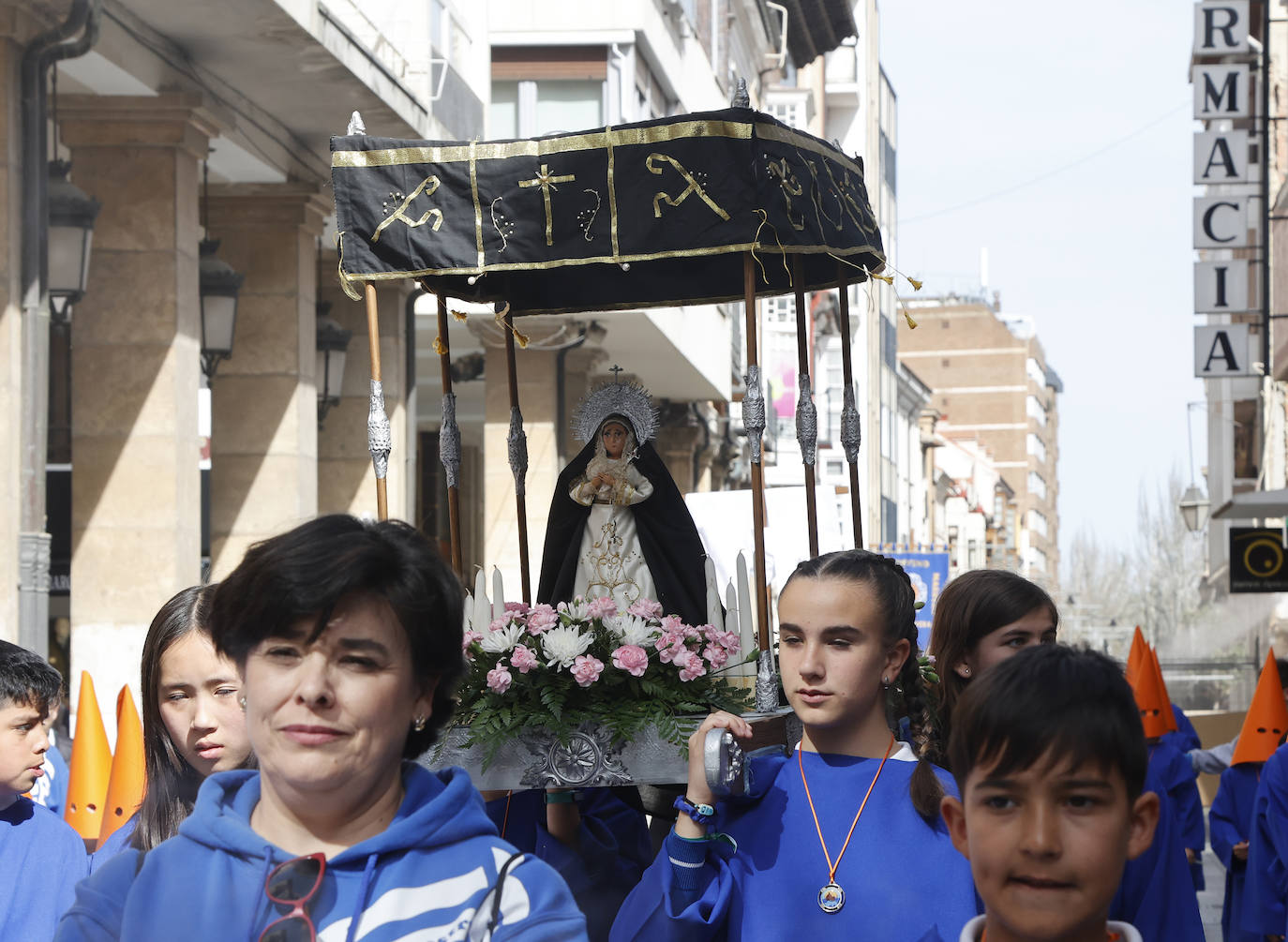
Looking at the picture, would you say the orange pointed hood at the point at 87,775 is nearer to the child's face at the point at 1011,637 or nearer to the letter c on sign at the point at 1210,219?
the child's face at the point at 1011,637

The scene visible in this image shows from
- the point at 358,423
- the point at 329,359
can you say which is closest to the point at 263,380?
the point at 329,359

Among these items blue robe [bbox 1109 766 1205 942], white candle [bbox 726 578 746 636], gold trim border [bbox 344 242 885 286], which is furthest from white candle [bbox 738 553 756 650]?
blue robe [bbox 1109 766 1205 942]

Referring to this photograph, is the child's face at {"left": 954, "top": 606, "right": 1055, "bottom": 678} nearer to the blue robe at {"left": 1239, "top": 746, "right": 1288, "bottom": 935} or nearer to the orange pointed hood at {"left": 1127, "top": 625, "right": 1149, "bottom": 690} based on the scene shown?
the blue robe at {"left": 1239, "top": 746, "right": 1288, "bottom": 935}

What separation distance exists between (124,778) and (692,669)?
1.76m

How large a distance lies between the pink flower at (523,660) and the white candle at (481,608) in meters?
0.37

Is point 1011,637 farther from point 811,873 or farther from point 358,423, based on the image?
point 358,423

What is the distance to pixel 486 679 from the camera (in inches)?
222

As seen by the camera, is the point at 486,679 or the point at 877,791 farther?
the point at 486,679

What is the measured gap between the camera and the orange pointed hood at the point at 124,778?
556cm

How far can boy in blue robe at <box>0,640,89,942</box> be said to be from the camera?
382 cm

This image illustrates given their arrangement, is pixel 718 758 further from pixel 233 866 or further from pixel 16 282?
pixel 16 282

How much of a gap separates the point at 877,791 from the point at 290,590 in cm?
172

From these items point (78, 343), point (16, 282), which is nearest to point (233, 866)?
point (16, 282)

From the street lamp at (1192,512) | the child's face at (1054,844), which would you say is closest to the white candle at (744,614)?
the child's face at (1054,844)
